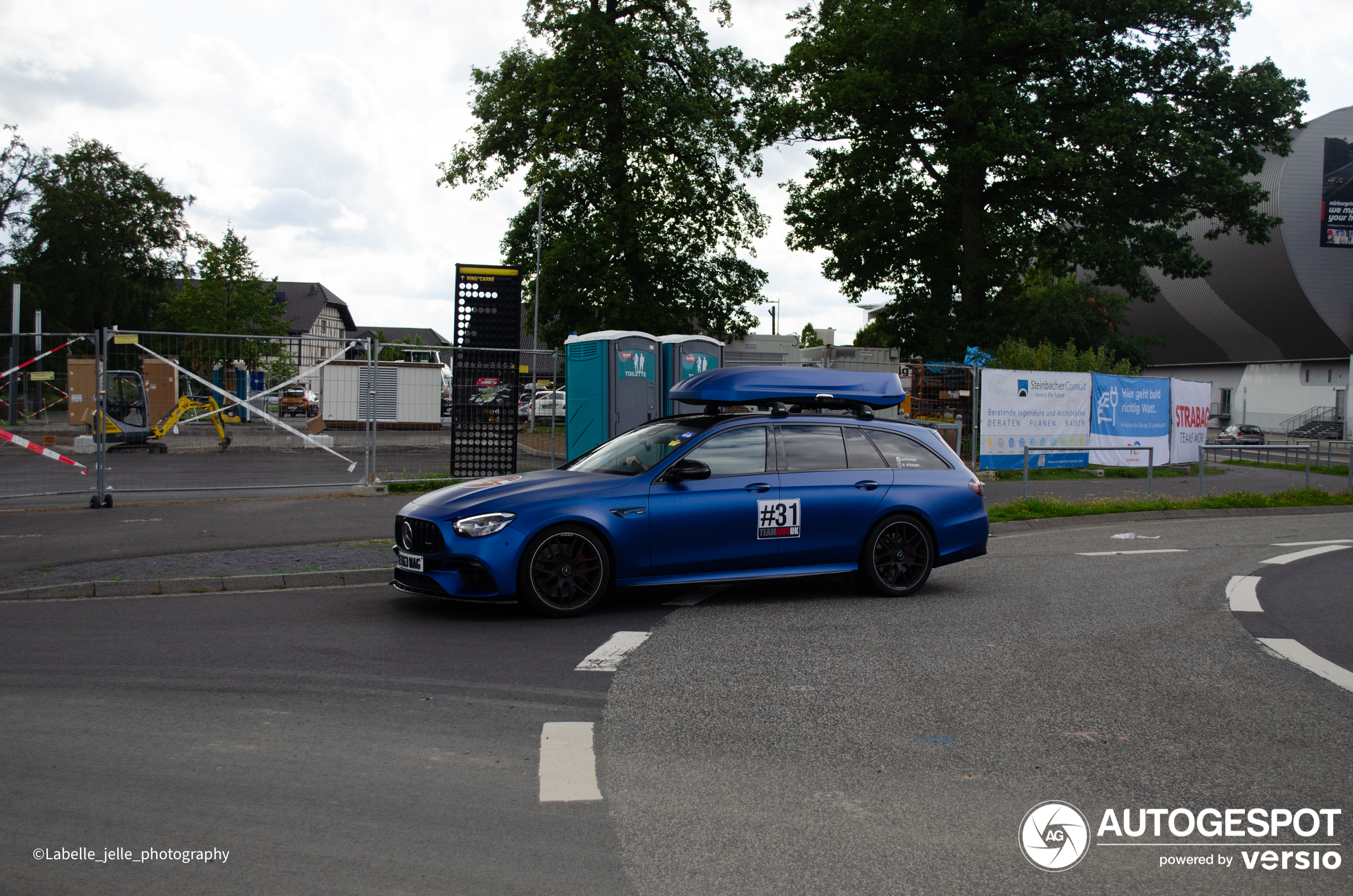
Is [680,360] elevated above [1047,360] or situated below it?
below

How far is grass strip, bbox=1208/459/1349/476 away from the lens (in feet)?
70.4

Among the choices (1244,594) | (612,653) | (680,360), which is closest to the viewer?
(612,653)

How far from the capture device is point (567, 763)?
178 inches

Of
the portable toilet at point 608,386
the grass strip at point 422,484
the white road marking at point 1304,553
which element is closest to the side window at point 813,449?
the white road marking at point 1304,553

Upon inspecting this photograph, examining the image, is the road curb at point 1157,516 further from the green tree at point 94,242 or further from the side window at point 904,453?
the green tree at point 94,242

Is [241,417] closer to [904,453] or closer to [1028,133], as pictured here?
[904,453]

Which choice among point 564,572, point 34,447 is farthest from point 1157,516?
point 34,447

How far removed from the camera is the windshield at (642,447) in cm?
827

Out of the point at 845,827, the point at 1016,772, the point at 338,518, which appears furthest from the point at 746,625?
the point at 338,518

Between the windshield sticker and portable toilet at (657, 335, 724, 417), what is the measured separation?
9.68 m

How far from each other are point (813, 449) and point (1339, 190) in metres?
64.3

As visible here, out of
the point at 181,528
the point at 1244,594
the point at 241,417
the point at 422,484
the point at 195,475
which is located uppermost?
the point at 241,417

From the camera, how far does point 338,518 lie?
1268 centimetres

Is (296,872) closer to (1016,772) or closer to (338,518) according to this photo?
(1016,772)
